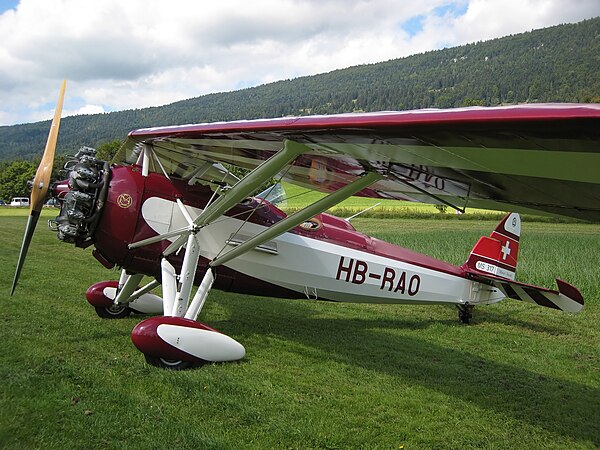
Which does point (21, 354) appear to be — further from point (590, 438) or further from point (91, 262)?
point (91, 262)

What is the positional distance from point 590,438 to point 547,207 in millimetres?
1993

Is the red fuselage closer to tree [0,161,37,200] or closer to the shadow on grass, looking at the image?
the shadow on grass

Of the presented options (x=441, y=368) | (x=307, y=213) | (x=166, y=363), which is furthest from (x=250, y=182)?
(x=441, y=368)

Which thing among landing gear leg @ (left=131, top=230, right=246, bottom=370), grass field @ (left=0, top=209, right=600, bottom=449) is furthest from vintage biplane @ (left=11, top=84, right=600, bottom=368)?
grass field @ (left=0, top=209, right=600, bottom=449)

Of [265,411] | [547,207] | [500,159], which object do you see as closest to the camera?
[500,159]

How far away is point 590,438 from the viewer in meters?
4.10

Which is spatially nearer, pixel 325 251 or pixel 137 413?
pixel 137 413

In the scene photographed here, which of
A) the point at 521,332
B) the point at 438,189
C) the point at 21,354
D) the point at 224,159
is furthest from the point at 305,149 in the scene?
the point at 521,332

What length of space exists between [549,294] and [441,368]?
89.4 inches

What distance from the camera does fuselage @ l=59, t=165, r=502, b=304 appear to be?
5.81 m

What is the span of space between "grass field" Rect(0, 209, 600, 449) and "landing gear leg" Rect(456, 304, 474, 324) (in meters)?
0.15

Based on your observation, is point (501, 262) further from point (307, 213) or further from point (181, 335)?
point (181, 335)

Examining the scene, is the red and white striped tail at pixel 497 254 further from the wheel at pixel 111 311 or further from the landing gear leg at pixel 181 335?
the wheel at pixel 111 311

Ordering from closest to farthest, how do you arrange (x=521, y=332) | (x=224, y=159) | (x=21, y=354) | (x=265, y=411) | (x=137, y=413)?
(x=137, y=413), (x=265, y=411), (x=21, y=354), (x=224, y=159), (x=521, y=332)
